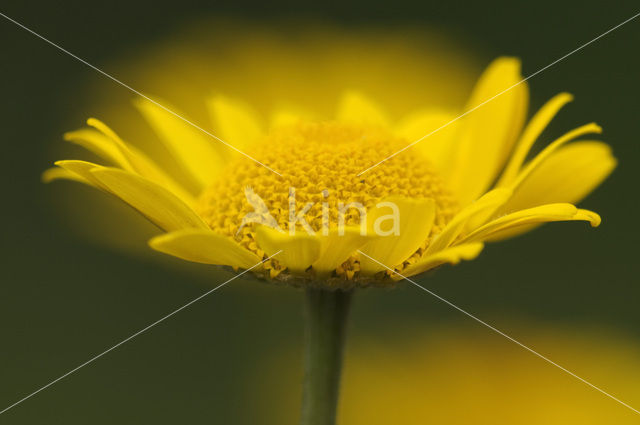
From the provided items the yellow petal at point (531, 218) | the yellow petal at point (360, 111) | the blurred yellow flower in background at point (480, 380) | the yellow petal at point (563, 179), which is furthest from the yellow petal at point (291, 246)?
the yellow petal at point (360, 111)

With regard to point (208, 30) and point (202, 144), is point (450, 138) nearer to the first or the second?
point (202, 144)

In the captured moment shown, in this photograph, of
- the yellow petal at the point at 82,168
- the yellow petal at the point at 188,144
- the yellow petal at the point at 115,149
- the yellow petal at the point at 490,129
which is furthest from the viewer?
the yellow petal at the point at 188,144

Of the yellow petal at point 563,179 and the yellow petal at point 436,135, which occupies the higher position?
the yellow petal at point 436,135

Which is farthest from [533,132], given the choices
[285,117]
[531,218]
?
[285,117]

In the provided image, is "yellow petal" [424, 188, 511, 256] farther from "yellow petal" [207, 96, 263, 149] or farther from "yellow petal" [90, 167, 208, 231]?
"yellow petal" [207, 96, 263, 149]

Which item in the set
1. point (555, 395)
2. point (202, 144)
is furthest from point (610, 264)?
point (202, 144)

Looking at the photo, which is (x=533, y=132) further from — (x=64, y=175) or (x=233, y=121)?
(x=64, y=175)

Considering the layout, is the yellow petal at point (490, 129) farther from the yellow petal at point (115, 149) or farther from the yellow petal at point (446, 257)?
the yellow petal at point (115, 149)
